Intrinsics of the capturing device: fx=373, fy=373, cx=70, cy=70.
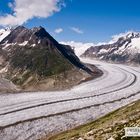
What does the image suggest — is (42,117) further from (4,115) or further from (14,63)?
(14,63)

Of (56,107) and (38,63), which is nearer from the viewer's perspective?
(56,107)

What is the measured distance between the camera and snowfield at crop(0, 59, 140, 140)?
83731 mm

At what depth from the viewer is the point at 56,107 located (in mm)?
104750

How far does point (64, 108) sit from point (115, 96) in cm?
2891

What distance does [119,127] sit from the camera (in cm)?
5309

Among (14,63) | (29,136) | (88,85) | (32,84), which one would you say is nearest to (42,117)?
(29,136)

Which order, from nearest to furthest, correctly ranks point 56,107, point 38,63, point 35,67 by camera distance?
1. point 56,107
2. point 35,67
3. point 38,63

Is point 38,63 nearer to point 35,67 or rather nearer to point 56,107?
point 35,67

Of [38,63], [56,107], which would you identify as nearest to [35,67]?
[38,63]

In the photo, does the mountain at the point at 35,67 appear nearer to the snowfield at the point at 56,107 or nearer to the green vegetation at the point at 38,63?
the green vegetation at the point at 38,63

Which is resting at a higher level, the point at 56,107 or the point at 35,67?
the point at 35,67

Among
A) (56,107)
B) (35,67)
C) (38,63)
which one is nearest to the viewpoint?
(56,107)

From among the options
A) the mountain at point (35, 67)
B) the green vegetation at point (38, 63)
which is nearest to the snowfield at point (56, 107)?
the mountain at point (35, 67)

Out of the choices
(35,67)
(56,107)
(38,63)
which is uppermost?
(38,63)
